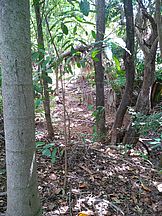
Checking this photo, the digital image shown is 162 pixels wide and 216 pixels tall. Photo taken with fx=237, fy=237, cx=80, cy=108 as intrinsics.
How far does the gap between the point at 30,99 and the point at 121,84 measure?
16.8ft

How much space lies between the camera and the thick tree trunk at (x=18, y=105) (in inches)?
36.5

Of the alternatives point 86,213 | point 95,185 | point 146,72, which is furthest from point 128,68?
point 86,213

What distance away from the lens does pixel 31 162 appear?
3.50 ft

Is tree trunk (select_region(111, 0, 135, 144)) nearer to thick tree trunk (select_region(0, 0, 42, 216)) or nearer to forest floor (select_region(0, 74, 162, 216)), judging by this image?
forest floor (select_region(0, 74, 162, 216))

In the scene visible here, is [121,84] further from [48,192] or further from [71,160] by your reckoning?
[48,192]

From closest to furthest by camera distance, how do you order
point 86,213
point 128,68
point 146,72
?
point 86,213 → point 128,68 → point 146,72

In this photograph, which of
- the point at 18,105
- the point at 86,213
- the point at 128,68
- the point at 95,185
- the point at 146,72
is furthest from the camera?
the point at 146,72

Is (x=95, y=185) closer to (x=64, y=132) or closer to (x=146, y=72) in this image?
(x=64, y=132)

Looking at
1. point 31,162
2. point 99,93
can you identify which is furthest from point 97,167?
point 99,93

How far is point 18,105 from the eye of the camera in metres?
0.98

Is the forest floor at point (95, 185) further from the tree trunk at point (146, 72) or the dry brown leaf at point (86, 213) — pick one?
the tree trunk at point (146, 72)

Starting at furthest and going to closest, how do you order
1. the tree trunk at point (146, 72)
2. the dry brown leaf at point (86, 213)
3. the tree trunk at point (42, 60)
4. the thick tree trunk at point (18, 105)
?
the tree trunk at point (146, 72) → the tree trunk at point (42, 60) → the dry brown leaf at point (86, 213) → the thick tree trunk at point (18, 105)

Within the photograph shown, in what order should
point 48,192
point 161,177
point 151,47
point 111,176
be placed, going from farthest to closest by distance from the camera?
point 151,47, point 161,177, point 111,176, point 48,192

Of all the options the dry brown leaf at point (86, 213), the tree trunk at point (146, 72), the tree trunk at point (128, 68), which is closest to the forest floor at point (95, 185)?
the dry brown leaf at point (86, 213)
